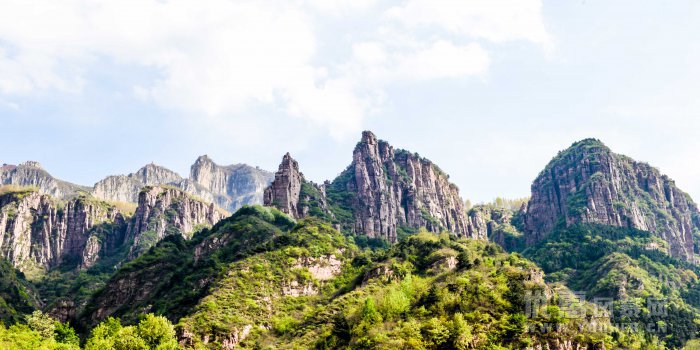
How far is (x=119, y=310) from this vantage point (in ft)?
605

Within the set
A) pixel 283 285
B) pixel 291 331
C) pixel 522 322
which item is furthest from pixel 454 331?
pixel 283 285

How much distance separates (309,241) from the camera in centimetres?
19975

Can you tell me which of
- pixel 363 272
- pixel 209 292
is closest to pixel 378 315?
pixel 363 272

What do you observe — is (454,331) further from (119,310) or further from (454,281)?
(119,310)

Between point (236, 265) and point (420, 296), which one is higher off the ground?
point (236, 265)

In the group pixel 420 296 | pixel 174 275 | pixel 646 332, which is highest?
pixel 174 275

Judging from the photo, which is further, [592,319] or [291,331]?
[291,331]

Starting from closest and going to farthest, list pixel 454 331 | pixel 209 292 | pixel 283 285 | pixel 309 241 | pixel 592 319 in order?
pixel 454 331
pixel 592 319
pixel 209 292
pixel 283 285
pixel 309 241

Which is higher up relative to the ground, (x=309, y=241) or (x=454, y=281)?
(x=309, y=241)

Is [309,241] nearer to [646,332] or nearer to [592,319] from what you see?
[592,319]

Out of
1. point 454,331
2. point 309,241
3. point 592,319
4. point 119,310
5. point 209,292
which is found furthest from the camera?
point 309,241

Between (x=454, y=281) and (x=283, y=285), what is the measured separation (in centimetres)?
5525

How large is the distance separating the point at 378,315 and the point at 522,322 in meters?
31.9

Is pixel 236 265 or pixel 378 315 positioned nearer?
pixel 378 315
